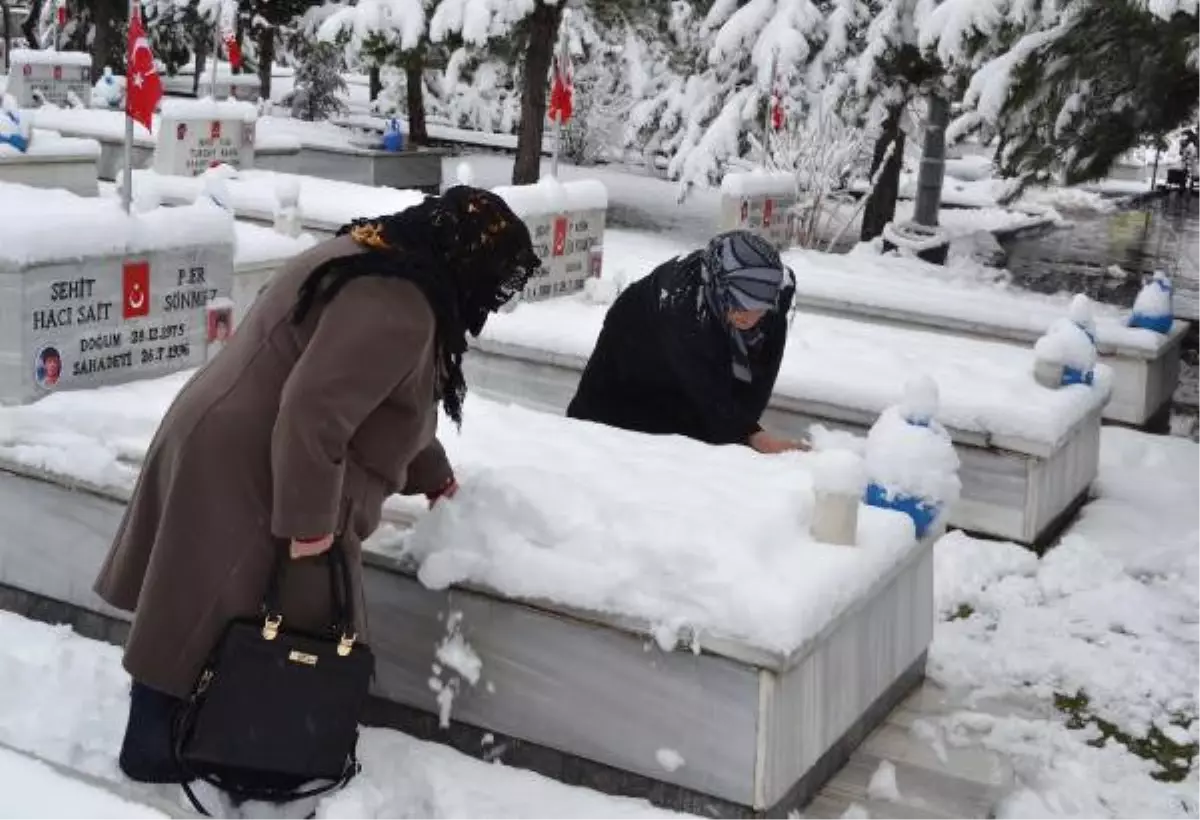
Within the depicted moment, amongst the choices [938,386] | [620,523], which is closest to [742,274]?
[620,523]

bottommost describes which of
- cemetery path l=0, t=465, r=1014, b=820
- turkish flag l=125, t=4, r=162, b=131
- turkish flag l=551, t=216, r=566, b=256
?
cemetery path l=0, t=465, r=1014, b=820

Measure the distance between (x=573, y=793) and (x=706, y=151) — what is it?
13114 mm

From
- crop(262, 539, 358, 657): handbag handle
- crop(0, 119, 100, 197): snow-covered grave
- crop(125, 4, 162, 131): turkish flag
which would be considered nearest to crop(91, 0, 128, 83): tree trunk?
crop(0, 119, 100, 197): snow-covered grave

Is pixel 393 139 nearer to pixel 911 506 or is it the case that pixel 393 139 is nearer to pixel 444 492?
pixel 911 506

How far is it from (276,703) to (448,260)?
3.76ft

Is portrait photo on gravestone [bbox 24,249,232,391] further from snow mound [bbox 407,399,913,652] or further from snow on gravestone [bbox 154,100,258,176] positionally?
snow on gravestone [bbox 154,100,258,176]

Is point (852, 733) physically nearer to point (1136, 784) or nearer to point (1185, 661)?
point (1136, 784)

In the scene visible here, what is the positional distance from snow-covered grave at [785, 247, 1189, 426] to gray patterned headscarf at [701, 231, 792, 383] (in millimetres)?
5048

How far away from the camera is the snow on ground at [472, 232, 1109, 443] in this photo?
7.48m

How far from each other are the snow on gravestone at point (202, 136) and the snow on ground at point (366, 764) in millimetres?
10722

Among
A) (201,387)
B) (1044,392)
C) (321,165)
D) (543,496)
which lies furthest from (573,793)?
(321,165)

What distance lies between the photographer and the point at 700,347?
228 inches

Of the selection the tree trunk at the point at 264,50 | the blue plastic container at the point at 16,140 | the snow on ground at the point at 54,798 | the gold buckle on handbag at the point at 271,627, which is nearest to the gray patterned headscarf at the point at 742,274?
the gold buckle on handbag at the point at 271,627

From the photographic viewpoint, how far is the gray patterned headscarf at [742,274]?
5504mm
